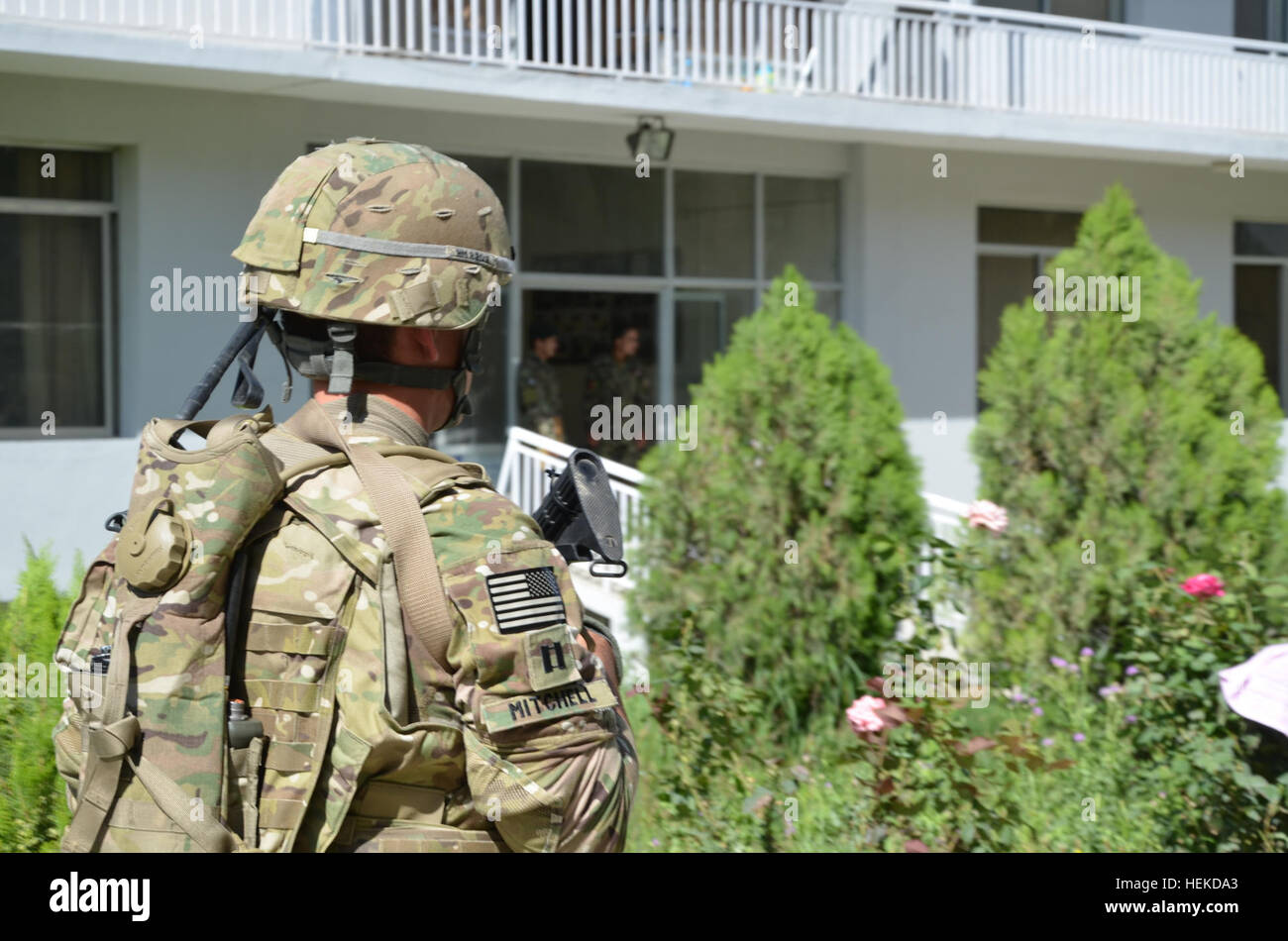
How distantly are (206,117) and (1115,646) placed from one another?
6.68 m

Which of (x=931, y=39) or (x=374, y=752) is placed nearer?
(x=374, y=752)

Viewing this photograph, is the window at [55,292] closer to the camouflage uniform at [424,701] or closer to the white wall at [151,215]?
the white wall at [151,215]

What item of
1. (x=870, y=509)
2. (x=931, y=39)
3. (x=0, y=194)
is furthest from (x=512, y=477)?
(x=931, y=39)

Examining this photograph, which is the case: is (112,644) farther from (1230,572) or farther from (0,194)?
(0,194)

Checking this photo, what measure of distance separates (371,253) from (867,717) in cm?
235

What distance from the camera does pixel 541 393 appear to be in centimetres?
1047

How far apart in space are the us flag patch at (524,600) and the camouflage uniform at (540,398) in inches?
332

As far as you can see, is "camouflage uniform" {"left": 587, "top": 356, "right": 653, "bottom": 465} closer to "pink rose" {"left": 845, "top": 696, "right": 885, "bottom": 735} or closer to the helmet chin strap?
"pink rose" {"left": 845, "top": 696, "right": 885, "bottom": 735}

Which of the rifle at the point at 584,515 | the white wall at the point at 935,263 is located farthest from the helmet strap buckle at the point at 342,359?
the white wall at the point at 935,263

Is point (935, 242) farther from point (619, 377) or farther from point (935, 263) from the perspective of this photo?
point (619, 377)

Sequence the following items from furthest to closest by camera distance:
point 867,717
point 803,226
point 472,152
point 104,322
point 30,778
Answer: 1. point 803,226
2. point 472,152
3. point 104,322
4. point 867,717
5. point 30,778

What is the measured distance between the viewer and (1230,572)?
457cm

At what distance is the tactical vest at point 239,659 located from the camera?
70.9 inches

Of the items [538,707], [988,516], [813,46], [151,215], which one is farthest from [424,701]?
[813,46]
